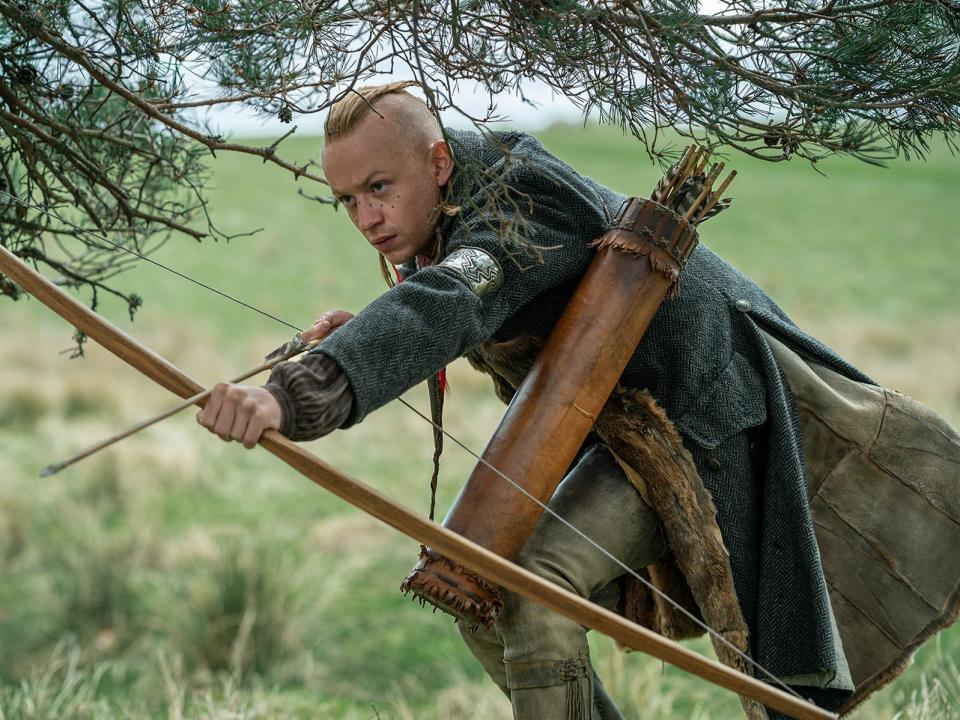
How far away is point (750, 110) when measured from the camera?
8.84 feet

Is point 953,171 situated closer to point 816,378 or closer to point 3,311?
point 3,311

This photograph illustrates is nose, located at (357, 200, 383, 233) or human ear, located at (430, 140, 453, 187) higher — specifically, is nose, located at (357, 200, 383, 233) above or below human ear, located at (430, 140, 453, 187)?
below

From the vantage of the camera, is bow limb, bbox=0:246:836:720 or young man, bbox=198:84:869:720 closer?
bow limb, bbox=0:246:836:720

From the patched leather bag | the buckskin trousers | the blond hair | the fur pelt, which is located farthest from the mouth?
the patched leather bag

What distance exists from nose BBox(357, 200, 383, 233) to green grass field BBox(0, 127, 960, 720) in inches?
88.1

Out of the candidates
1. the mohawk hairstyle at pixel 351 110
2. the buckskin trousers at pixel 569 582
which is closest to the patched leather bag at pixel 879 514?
the buckskin trousers at pixel 569 582

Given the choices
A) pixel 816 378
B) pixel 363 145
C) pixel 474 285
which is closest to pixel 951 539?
pixel 816 378

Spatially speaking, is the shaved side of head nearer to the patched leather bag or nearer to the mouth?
the mouth

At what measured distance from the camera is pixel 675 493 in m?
2.92

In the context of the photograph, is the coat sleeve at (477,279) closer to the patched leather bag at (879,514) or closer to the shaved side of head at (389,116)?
the shaved side of head at (389,116)

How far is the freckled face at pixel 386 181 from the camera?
272 cm

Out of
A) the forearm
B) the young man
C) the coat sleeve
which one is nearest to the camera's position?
the forearm

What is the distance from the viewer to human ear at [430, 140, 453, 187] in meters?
2.76

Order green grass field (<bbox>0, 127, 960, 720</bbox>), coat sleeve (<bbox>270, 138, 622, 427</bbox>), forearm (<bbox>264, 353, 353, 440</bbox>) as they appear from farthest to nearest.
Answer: green grass field (<bbox>0, 127, 960, 720</bbox>) < coat sleeve (<bbox>270, 138, 622, 427</bbox>) < forearm (<bbox>264, 353, 353, 440</bbox>)
